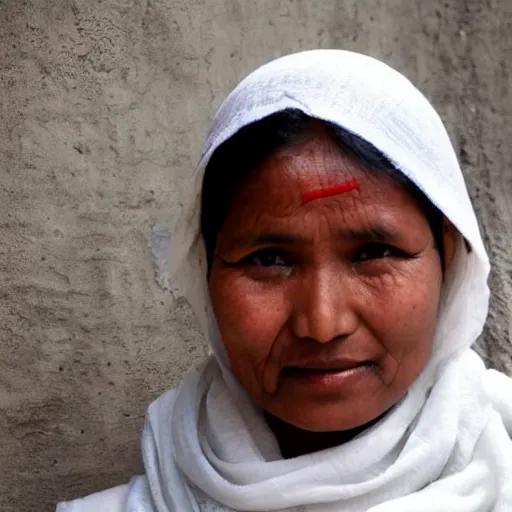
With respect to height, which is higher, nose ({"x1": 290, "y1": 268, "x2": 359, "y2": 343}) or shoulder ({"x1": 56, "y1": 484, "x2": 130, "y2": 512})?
nose ({"x1": 290, "y1": 268, "x2": 359, "y2": 343})

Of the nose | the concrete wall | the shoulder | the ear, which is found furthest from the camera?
the concrete wall

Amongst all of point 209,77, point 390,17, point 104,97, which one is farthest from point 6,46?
point 390,17

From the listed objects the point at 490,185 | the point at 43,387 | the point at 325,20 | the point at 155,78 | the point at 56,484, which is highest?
the point at 325,20

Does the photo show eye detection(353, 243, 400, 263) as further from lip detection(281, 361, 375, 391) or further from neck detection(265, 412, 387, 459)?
neck detection(265, 412, 387, 459)

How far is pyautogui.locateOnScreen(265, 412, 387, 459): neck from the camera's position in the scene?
1149 mm

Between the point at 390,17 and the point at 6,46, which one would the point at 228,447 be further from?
the point at 390,17

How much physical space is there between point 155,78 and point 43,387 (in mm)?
729

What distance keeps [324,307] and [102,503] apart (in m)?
0.58

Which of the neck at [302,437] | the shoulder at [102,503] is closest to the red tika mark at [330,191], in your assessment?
the neck at [302,437]

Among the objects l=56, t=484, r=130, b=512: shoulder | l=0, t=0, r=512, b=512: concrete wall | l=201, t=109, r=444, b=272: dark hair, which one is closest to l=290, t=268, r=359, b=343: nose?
l=201, t=109, r=444, b=272: dark hair

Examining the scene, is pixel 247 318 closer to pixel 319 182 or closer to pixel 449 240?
pixel 319 182

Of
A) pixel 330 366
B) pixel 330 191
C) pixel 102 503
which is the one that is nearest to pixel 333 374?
→ pixel 330 366

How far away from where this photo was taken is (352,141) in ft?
3.33

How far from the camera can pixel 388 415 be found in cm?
112
